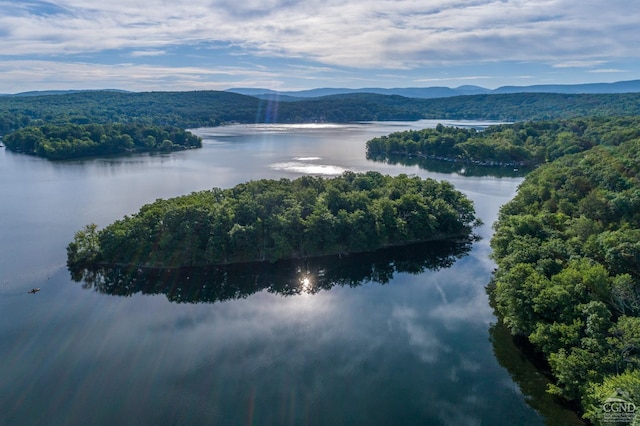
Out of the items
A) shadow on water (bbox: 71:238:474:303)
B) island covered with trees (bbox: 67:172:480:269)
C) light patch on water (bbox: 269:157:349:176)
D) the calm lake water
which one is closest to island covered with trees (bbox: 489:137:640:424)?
the calm lake water

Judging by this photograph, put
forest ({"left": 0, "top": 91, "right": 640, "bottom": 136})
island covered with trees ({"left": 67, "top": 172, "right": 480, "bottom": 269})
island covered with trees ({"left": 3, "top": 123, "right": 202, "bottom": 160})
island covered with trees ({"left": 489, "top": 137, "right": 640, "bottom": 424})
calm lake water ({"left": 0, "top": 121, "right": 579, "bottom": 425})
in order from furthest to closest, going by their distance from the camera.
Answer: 1. forest ({"left": 0, "top": 91, "right": 640, "bottom": 136})
2. island covered with trees ({"left": 3, "top": 123, "right": 202, "bottom": 160})
3. island covered with trees ({"left": 67, "top": 172, "right": 480, "bottom": 269})
4. calm lake water ({"left": 0, "top": 121, "right": 579, "bottom": 425})
5. island covered with trees ({"left": 489, "top": 137, "right": 640, "bottom": 424})

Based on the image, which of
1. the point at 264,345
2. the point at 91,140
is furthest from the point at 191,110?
the point at 264,345

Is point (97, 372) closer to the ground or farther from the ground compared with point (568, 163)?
closer to the ground

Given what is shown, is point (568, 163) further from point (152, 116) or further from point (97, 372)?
point (152, 116)

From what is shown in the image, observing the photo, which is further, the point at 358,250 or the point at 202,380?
the point at 358,250

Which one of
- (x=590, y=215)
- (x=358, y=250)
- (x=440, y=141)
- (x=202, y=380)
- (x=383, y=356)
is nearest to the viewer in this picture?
(x=202, y=380)

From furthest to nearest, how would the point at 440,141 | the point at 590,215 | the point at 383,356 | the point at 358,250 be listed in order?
the point at 440,141
the point at 358,250
the point at 590,215
the point at 383,356

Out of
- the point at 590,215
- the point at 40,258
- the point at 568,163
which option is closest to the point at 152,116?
the point at 40,258

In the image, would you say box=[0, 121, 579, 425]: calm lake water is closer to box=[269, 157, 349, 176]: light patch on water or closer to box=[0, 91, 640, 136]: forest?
box=[269, 157, 349, 176]: light patch on water
